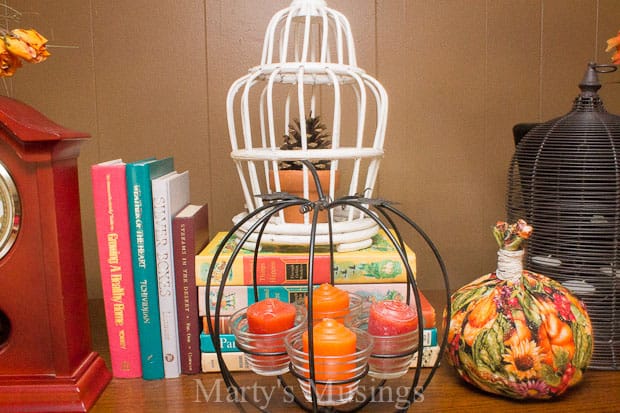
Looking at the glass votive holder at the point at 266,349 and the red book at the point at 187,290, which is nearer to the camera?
the glass votive holder at the point at 266,349

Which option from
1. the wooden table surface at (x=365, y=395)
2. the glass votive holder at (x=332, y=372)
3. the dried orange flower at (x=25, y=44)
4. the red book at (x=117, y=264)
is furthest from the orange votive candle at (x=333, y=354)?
the dried orange flower at (x=25, y=44)

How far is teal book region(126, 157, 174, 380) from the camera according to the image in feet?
2.31

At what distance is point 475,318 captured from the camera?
635mm

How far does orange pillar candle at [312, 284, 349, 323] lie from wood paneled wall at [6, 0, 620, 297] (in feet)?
1.68

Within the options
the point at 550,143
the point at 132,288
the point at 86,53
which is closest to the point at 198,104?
the point at 86,53

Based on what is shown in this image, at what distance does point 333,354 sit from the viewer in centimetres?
51

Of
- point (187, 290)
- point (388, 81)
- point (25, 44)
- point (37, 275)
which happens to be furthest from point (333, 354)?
point (388, 81)

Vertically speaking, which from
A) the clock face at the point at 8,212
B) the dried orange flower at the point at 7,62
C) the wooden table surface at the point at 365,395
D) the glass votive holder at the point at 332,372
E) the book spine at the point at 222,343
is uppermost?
the dried orange flower at the point at 7,62

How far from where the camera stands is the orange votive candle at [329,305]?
1.91ft

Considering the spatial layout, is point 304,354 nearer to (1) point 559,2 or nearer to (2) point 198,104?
(2) point 198,104

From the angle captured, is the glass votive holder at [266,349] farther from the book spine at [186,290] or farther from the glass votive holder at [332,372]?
the book spine at [186,290]

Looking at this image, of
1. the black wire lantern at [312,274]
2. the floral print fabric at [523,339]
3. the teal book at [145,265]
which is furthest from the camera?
the teal book at [145,265]

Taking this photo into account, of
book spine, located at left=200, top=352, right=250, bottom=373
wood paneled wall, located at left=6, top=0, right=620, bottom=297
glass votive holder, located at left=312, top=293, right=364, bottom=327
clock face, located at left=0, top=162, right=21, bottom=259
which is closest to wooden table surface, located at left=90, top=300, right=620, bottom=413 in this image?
book spine, located at left=200, top=352, right=250, bottom=373

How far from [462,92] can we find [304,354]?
2.45 feet
